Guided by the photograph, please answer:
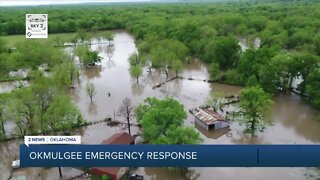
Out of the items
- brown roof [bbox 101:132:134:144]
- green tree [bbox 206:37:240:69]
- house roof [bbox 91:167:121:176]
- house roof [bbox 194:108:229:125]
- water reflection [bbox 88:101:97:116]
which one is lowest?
water reflection [bbox 88:101:97:116]

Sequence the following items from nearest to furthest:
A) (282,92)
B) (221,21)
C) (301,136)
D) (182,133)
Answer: (182,133) → (301,136) → (282,92) → (221,21)

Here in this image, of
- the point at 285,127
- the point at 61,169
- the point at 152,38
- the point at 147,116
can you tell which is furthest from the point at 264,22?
the point at 61,169

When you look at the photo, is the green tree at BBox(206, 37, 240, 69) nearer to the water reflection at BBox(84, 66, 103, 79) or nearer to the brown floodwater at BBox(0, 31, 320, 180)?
the brown floodwater at BBox(0, 31, 320, 180)

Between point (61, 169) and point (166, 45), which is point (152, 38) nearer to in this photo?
point (166, 45)

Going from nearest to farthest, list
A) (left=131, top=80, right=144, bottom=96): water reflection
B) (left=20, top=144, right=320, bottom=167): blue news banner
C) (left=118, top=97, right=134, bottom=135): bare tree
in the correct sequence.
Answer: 1. (left=20, top=144, right=320, bottom=167): blue news banner
2. (left=118, top=97, right=134, bottom=135): bare tree
3. (left=131, top=80, right=144, bottom=96): water reflection

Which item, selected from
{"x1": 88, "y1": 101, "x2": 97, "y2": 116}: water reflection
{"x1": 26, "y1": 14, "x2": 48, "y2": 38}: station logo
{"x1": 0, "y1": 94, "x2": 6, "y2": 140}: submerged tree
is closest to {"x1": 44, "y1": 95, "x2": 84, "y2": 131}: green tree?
{"x1": 0, "y1": 94, "x2": 6, "y2": 140}: submerged tree

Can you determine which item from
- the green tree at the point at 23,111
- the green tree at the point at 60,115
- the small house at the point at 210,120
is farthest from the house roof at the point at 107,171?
the small house at the point at 210,120
